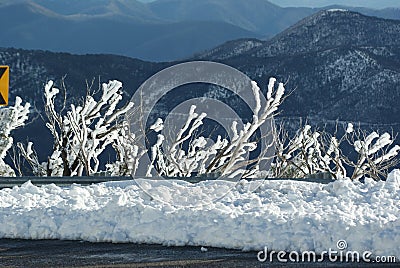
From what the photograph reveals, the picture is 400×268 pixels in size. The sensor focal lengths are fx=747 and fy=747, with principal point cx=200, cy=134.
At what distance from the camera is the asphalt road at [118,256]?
318 inches

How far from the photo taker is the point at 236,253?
866 cm

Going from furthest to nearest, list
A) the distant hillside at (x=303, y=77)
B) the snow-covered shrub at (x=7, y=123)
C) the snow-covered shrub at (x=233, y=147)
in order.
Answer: the distant hillside at (x=303, y=77) → the snow-covered shrub at (x=7, y=123) → the snow-covered shrub at (x=233, y=147)

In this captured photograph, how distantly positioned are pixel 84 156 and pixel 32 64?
99.7m

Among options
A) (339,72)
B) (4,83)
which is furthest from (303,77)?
(4,83)

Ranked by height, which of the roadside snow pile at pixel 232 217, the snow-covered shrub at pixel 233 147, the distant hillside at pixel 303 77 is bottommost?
the roadside snow pile at pixel 232 217

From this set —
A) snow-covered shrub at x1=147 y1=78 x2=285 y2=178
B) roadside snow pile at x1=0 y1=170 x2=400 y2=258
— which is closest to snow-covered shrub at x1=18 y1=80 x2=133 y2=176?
snow-covered shrub at x1=147 y1=78 x2=285 y2=178

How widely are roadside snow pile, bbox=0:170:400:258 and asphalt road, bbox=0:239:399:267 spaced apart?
330mm

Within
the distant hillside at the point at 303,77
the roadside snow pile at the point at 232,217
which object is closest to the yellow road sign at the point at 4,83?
the roadside snow pile at the point at 232,217

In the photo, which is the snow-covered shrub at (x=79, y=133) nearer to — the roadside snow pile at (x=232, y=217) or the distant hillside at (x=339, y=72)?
the roadside snow pile at (x=232, y=217)

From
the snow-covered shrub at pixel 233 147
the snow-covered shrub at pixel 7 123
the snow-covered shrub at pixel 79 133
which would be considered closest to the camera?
the snow-covered shrub at pixel 233 147

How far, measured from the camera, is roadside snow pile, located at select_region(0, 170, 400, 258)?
8.71 metres

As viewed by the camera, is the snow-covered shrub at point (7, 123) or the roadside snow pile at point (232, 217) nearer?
the roadside snow pile at point (232, 217)

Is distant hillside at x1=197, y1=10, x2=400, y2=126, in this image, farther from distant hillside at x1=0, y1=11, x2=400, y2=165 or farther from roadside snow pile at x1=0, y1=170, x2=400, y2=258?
roadside snow pile at x1=0, y1=170, x2=400, y2=258

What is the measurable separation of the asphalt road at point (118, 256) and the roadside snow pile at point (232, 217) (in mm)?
330
